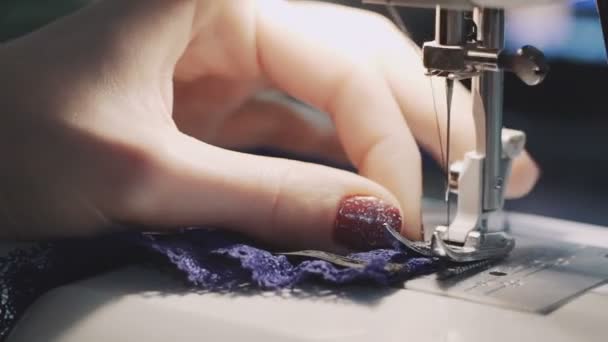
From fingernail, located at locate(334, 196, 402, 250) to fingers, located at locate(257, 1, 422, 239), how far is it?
0.13 meters

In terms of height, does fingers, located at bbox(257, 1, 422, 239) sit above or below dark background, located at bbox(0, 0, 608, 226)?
above

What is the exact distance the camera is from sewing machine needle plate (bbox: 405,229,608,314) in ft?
2.31

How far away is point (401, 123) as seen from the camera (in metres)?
0.91

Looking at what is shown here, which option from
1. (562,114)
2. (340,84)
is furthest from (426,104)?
(562,114)

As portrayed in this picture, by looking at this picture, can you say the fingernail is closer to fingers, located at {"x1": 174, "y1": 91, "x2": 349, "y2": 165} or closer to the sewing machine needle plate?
the sewing machine needle plate

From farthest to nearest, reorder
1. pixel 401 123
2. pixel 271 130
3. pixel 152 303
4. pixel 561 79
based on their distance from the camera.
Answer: pixel 561 79, pixel 271 130, pixel 401 123, pixel 152 303

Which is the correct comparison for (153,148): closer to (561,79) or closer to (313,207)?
(313,207)

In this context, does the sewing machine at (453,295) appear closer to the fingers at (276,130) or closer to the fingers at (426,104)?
the fingers at (426,104)

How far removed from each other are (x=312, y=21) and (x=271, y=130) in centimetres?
16

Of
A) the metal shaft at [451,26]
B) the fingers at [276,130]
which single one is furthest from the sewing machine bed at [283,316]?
the fingers at [276,130]

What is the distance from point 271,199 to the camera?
77 cm

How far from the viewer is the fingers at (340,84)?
0.91 meters

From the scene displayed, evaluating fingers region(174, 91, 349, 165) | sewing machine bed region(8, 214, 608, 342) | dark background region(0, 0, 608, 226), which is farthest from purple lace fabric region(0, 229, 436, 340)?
dark background region(0, 0, 608, 226)

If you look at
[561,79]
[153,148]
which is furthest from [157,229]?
[561,79]
